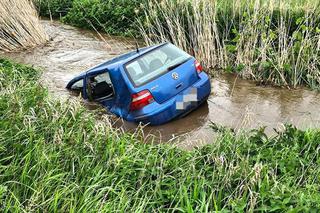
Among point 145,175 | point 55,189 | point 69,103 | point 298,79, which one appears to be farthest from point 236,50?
point 55,189

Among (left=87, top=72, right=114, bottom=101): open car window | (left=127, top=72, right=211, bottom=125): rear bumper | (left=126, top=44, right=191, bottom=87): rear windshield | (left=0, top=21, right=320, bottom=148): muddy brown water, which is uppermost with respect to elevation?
(left=126, top=44, right=191, bottom=87): rear windshield

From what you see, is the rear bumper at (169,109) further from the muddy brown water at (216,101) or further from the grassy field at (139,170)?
the grassy field at (139,170)

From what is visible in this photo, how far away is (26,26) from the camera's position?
1286cm

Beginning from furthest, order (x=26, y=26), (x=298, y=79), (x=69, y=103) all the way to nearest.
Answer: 1. (x=26, y=26)
2. (x=298, y=79)
3. (x=69, y=103)

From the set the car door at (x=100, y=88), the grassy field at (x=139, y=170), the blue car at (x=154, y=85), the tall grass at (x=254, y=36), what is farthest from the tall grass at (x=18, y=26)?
the grassy field at (x=139, y=170)

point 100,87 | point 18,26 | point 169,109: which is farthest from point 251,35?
point 18,26

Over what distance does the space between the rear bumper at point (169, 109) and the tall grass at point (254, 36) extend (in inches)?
97.5

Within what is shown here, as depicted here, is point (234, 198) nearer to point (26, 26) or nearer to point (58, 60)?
point (58, 60)

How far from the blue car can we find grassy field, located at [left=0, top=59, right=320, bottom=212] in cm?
132

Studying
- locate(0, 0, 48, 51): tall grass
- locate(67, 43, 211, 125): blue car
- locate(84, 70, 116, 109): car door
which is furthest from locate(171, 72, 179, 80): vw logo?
locate(0, 0, 48, 51): tall grass

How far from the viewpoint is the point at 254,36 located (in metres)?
9.50

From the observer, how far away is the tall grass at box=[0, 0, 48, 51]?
1205 centimetres

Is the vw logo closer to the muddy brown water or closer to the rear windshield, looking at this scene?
the rear windshield

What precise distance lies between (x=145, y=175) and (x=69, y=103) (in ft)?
6.46
